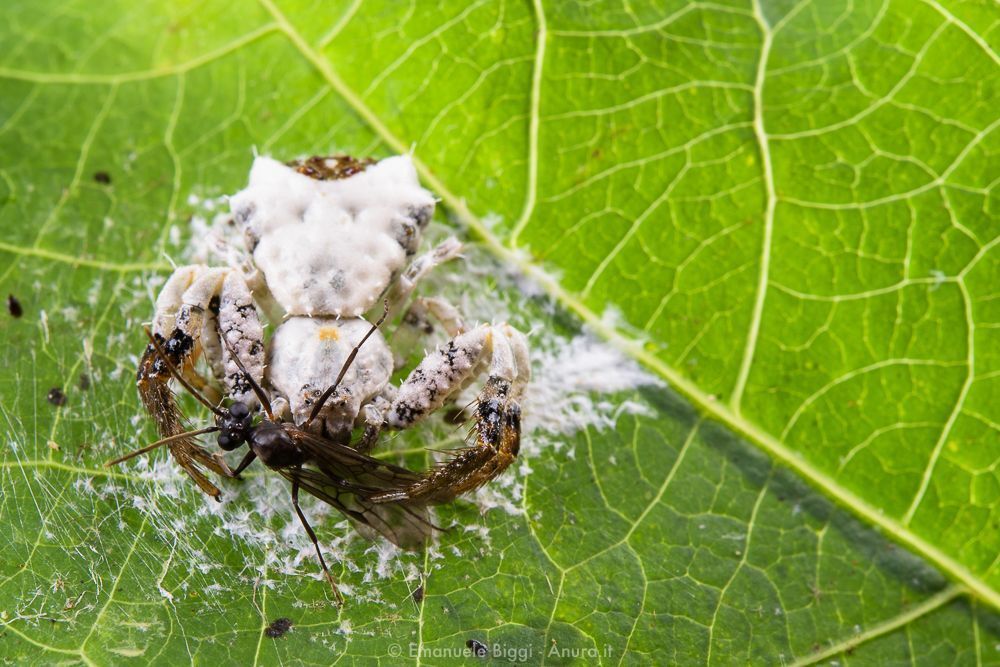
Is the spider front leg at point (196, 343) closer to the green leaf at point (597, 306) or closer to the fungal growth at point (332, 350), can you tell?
the fungal growth at point (332, 350)

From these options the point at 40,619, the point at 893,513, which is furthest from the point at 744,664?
the point at 40,619

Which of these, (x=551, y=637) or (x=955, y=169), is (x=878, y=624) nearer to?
(x=551, y=637)

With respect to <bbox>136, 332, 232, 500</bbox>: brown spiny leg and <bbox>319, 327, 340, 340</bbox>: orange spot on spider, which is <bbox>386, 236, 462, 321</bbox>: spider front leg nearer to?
<bbox>319, 327, 340, 340</bbox>: orange spot on spider

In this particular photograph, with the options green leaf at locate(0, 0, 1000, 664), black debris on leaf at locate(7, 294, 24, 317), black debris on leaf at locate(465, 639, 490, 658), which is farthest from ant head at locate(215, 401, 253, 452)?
black debris on leaf at locate(7, 294, 24, 317)

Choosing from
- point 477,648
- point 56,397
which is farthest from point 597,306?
point 56,397

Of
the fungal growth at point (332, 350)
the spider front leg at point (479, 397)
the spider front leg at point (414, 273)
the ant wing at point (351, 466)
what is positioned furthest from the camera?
the spider front leg at point (414, 273)

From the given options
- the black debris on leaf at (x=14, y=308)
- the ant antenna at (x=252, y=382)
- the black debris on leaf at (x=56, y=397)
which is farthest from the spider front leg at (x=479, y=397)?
the black debris on leaf at (x=14, y=308)

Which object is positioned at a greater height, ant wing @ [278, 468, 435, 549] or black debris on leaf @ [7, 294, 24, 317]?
black debris on leaf @ [7, 294, 24, 317]
